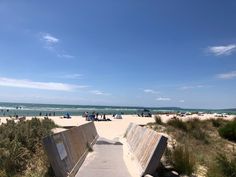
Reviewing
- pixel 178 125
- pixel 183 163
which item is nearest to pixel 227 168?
pixel 183 163

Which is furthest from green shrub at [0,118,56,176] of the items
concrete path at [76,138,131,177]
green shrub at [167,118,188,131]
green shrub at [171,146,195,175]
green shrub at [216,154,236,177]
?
green shrub at [167,118,188,131]

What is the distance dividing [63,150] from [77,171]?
0.86 meters

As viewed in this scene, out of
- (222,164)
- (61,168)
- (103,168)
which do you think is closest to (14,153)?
(61,168)

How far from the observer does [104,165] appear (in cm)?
914

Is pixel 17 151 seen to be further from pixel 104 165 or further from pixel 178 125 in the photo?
pixel 178 125

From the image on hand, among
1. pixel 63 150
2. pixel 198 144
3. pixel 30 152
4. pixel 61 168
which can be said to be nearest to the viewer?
pixel 61 168

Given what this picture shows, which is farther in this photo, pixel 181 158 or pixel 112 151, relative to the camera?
pixel 112 151

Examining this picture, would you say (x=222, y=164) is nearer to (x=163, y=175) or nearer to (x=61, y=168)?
(x=163, y=175)

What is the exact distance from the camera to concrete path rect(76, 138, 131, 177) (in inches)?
316

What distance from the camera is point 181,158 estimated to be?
8.18 metres

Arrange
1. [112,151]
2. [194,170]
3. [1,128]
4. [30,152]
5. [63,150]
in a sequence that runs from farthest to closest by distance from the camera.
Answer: [112,151]
[1,128]
[30,152]
[194,170]
[63,150]

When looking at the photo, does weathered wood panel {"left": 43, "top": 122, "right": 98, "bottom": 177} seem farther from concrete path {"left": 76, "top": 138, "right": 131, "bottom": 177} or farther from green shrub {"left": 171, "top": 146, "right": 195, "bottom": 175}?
green shrub {"left": 171, "top": 146, "right": 195, "bottom": 175}

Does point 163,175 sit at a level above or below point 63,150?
below

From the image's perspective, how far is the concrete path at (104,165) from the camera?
26.3 feet
